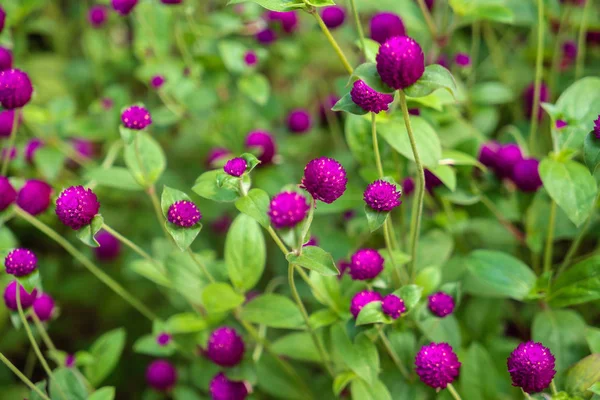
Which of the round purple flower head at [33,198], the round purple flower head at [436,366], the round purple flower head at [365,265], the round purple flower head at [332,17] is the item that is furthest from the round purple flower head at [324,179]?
the round purple flower head at [332,17]

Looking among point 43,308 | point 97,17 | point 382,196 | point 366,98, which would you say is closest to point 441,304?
point 382,196

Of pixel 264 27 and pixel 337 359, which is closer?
pixel 337 359

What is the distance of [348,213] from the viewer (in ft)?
5.23

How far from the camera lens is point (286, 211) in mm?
980

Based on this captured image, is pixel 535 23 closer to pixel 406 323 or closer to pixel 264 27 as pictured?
pixel 264 27

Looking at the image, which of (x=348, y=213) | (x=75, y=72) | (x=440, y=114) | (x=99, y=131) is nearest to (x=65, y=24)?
(x=75, y=72)

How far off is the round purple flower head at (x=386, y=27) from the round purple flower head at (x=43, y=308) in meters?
0.87

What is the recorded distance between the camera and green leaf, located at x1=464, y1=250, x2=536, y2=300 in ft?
3.89

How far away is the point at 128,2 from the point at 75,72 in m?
0.67

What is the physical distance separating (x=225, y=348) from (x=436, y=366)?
41 centimetres

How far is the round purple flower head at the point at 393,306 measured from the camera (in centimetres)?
96

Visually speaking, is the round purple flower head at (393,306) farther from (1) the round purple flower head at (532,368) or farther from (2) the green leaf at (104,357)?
(2) the green leaf at (104,357)

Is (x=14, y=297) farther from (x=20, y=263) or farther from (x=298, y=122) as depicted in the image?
(x=298, y=122)

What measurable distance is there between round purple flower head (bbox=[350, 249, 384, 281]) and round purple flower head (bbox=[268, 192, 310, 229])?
12cm
